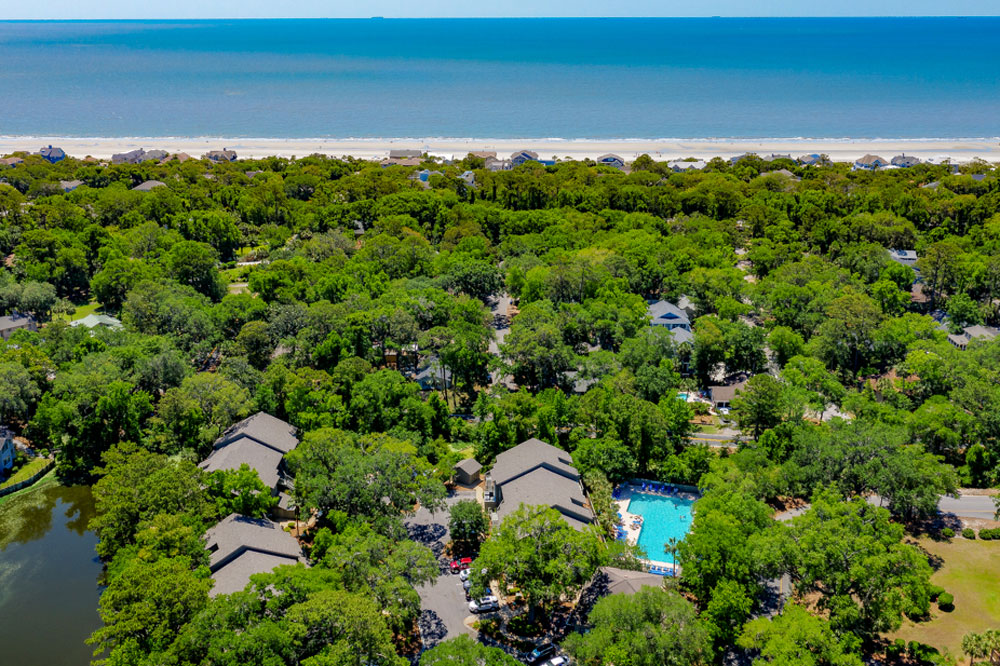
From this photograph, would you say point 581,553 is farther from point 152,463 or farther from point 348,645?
point 152,463

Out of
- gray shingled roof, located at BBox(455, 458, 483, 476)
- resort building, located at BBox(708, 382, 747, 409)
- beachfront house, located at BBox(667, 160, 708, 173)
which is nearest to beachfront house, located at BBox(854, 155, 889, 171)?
beachfront house, located at BBox(667, 160, 708, 173)

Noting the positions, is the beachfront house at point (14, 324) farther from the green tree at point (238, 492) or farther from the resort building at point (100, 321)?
the green tree at point (238, 492)

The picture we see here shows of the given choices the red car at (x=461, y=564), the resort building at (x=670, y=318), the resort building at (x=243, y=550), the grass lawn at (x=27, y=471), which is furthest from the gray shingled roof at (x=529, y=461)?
the grass lawn at (x=27, y=471)

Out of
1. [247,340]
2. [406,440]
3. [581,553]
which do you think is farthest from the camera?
[247,340]

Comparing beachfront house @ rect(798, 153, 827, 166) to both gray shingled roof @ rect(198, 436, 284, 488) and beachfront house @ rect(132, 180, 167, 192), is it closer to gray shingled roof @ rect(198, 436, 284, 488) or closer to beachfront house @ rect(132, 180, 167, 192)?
beachfront house @ rect(132, 180, 167, 192)

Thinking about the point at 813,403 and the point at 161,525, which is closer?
the point at 161,525

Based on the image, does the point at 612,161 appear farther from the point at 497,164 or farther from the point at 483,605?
the point at 483,605

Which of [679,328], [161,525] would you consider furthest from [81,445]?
[679,328]
